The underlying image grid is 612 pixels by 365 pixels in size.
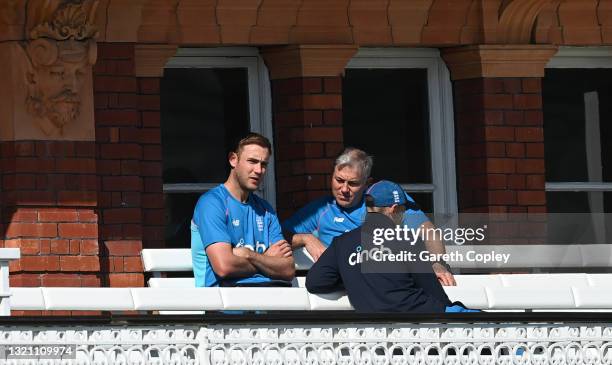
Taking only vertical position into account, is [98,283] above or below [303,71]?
below

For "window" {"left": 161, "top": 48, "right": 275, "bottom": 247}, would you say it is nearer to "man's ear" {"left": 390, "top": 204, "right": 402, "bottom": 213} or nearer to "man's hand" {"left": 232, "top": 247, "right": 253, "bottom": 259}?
"man's hand" {"left": 232, "top": 247, "right": 253, "bottom": 259}

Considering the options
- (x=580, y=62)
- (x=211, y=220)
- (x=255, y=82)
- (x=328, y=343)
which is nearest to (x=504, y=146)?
(x=580, y=62)

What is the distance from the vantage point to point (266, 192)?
1388 centimetres

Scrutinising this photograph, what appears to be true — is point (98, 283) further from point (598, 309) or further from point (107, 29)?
point (598, 309)

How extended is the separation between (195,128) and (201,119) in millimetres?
69

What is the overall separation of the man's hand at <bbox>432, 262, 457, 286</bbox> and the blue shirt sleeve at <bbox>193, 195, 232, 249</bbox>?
1.12 metres

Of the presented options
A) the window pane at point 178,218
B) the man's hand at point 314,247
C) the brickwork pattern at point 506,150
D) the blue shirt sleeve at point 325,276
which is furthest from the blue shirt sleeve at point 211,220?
the brickwork pattern at point 506,150

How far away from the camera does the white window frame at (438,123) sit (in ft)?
46.6

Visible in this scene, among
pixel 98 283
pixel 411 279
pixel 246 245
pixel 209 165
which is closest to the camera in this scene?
pixel 411 279

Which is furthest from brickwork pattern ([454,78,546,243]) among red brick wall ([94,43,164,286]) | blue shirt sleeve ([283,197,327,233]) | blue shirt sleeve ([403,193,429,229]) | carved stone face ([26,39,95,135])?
carved stone face ([26,39,95,135])

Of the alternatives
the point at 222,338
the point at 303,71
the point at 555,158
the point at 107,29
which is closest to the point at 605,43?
the point at 555,158

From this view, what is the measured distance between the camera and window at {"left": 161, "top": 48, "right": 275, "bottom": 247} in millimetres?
13641

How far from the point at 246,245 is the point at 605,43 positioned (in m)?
3.39

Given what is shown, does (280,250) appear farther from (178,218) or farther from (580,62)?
(580,62)
